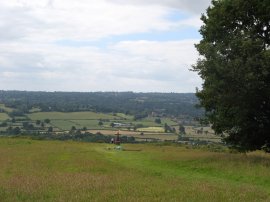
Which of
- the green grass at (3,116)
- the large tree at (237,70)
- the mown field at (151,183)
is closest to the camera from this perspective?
the mown field at (151,183)

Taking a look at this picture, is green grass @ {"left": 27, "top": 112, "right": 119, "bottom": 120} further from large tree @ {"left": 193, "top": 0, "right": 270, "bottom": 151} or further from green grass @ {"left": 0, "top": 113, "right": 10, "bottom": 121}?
large tree @ {"left": 193, "top": 0, "right": 270, "bottom": 151}

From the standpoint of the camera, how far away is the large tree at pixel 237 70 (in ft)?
86.5

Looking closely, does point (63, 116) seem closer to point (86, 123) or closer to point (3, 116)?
point (86, 123)

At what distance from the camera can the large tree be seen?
86.5 feet

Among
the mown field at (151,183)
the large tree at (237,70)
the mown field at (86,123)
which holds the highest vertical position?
the large tree at (237,70)

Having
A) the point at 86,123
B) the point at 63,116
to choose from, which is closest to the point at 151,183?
the point at 86,123

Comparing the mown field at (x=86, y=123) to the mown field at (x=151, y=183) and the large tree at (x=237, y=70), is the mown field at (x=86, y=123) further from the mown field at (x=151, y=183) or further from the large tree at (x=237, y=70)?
the mown field at (x=151, y=183)

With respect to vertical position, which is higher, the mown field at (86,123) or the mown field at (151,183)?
the mown field at (151,183)

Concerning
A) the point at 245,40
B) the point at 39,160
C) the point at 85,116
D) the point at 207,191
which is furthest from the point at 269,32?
the point at 85,116

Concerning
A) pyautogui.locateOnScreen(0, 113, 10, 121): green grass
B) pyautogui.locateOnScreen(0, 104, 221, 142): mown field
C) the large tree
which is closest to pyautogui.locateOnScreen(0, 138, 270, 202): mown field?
the large tree

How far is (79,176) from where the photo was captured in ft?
71.8

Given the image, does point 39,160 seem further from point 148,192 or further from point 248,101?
point 148,192

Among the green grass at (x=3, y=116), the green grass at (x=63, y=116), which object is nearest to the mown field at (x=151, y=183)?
the green grass at (x=3, y=116)

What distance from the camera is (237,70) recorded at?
26.0 meters
